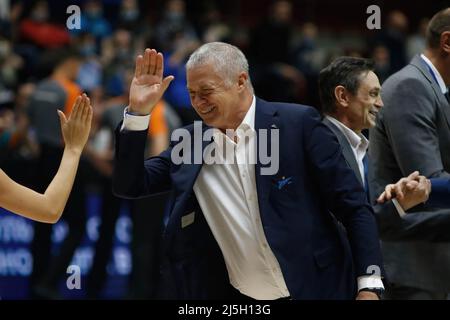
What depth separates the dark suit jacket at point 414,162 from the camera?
16.4 feet

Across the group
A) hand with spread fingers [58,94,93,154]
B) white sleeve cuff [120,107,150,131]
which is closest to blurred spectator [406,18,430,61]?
white sleeve cuff [120,107,150,131]

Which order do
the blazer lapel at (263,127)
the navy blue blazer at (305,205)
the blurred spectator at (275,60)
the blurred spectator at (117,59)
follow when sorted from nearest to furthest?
the navy blue blazer at (305,205) < the blazer lapel at (263,127) < the blurred spectator at (117,59) < the blurred spectator at (275,60)

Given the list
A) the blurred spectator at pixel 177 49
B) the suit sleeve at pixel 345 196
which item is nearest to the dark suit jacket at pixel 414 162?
the suit sleeve at pixel 345 196

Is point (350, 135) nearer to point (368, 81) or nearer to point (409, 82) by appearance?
point (368, 81)

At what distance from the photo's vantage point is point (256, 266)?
15.6 ft

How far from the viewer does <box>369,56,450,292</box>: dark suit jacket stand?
16.4 ft

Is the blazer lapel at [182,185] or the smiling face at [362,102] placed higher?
the smiling face at [362,102]

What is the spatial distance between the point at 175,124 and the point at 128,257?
1.67 meters

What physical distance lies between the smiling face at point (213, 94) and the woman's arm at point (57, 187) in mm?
550

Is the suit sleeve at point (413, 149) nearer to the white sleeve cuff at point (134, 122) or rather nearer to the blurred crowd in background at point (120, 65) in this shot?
the white sleeve cuff at point (134, 122)

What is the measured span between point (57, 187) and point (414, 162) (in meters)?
1.86

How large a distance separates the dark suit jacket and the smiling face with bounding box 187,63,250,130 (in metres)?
0.88

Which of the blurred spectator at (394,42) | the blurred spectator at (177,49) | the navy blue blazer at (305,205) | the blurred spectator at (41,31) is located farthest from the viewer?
the blurred spectator at (41,31)

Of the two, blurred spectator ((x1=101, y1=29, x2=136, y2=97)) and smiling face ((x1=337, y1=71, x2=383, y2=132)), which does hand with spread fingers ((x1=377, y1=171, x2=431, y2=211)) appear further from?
blurred spectator ((x1=101, y1=29, x2=136, y2=97))
